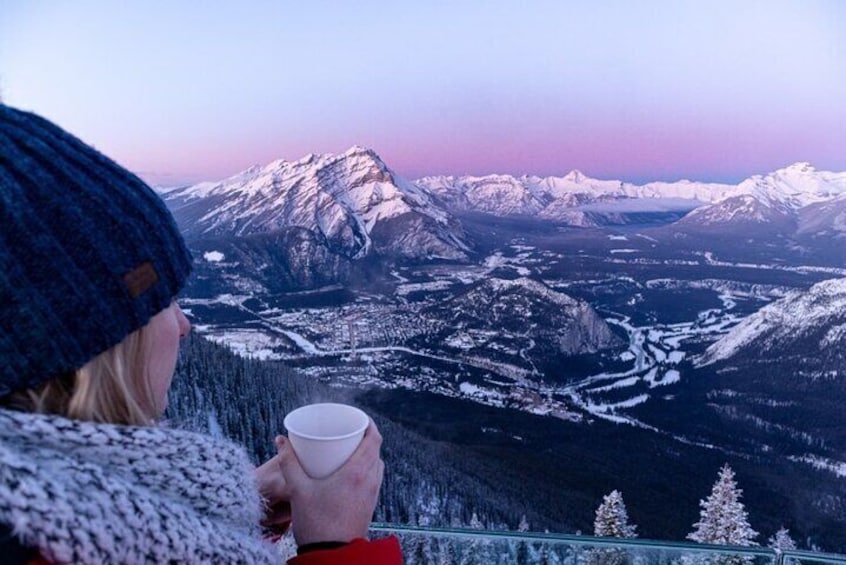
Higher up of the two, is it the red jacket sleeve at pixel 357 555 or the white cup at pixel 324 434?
the white cup at pixel 324 434

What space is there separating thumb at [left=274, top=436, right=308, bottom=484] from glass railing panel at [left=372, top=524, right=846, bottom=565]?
111cm

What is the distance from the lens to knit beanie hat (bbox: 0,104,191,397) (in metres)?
0.61

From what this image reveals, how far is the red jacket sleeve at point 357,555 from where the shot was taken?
33.0 inches

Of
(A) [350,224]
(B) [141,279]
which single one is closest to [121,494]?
(B) [141,279]

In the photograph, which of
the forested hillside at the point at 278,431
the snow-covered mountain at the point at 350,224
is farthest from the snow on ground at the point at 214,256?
the forested hillside at the point at 278,431

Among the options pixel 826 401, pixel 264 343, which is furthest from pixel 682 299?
pixel 264 343

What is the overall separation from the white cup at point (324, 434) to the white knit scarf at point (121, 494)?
19cm

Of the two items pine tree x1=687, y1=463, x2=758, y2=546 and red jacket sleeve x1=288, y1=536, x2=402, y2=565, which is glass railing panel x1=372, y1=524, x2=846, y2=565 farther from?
pine tree x1=687, y1=463, x2=758, y2=546

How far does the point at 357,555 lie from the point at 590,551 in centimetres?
154

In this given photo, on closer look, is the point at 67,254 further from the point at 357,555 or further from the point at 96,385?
the point at 357,555

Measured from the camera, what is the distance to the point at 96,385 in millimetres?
691

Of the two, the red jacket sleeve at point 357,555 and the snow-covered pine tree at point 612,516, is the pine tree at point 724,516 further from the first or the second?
the red jacket sleeve at point 357,555

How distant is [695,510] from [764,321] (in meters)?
63.3

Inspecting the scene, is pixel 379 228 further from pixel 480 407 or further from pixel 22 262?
pixel 22 262
